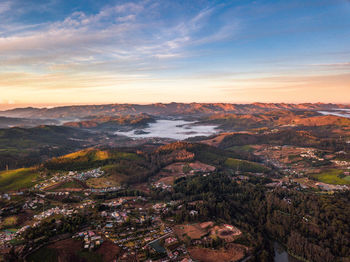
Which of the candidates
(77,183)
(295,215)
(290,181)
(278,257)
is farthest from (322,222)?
(77,183)

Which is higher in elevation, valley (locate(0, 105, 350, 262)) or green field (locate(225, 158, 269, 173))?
valley (locate(0, 105, 350, 262))

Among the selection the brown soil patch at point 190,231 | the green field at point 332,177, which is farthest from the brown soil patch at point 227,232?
the green field at point 332,177

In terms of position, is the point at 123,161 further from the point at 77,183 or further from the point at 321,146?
the point at 321,146

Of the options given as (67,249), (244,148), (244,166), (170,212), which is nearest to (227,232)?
(170,212)

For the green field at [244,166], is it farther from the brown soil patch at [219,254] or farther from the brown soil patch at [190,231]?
the brown soil patch at [219,254]

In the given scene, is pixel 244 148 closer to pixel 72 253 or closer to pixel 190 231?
pixel 190 231

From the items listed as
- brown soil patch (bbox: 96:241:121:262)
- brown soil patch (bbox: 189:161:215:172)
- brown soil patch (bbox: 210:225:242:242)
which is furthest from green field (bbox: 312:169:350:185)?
brown soil patch (bbox: 96:241:121:262)

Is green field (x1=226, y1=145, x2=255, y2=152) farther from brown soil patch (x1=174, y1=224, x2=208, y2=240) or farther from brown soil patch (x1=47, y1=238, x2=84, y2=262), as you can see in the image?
brown soil patch (x1=47, y1=238, x2=84, y2=262)
